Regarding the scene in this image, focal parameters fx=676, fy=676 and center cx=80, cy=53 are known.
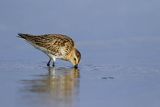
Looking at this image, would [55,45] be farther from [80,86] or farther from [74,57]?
[80,86]

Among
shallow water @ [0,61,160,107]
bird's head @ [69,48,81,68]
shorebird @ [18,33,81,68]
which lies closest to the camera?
shallow water @ [0,61,160,107]

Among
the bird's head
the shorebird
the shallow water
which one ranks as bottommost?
the shallow water

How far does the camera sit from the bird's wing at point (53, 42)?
1936 centimetres

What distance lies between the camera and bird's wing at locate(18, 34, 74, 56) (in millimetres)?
19359

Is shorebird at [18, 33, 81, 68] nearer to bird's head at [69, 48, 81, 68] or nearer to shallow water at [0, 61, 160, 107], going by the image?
bird's head at [69, 48, 81, 68]

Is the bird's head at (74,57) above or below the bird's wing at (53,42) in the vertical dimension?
below

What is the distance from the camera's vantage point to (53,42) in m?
19.4

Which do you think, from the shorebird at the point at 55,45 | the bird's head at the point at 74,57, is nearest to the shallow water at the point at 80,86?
the bird's head at the point at 74,57

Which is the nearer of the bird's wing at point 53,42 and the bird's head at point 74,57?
the bird's head at point 74,57

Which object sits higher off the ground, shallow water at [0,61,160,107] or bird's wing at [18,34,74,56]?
bird's wing at [18,34,74,56]

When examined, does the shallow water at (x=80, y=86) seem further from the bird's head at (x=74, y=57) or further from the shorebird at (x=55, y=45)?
the shorebird at (x=55, y=45)

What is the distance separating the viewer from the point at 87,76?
15.1 metres

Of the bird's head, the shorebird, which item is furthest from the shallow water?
the shorebird

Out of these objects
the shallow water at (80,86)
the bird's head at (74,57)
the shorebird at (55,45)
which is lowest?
the shallow water at (80,86)
